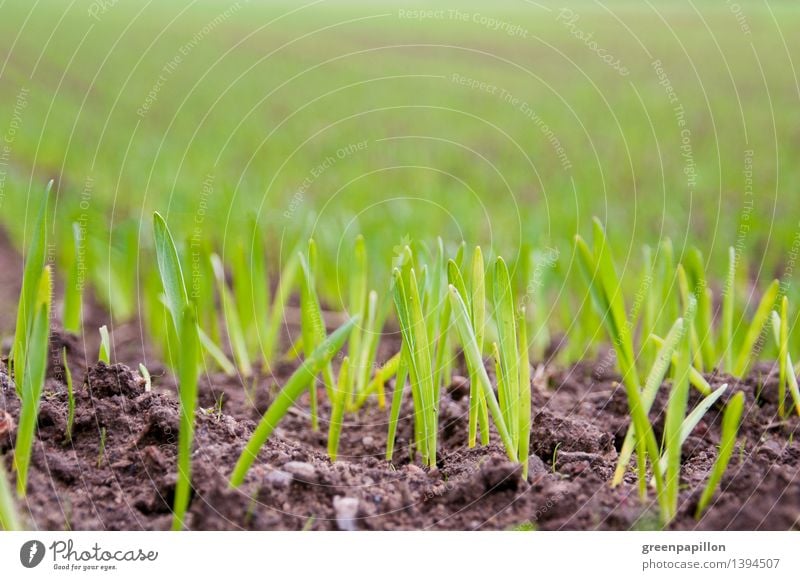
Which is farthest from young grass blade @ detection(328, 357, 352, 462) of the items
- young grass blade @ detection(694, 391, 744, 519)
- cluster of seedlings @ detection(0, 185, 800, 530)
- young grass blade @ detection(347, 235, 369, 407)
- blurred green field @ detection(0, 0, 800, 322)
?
blurred green field @ detection(0, 0, 800, 322)

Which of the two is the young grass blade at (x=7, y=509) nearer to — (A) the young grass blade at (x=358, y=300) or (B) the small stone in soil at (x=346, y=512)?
(B) the small stone in soil at (x=346, y=512)

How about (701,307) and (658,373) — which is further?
(701,307)

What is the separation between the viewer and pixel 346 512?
3.81 feet

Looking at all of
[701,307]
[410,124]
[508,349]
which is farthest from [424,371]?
[410,124]

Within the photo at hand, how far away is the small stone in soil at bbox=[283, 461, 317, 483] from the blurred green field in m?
1.05

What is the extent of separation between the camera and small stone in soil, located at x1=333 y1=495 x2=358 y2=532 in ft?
3.81

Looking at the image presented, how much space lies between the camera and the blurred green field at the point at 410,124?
2629 mm

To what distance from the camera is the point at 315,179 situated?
389 cm

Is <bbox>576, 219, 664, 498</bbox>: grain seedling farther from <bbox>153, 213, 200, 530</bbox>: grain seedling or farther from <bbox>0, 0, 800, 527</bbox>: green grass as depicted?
<bbox>153, 213, 200, 530</bbox>: grain seedling

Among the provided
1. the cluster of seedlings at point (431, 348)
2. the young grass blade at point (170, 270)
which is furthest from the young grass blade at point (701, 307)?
the young grass blade at point (170, 270)

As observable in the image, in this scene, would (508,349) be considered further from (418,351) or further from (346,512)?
(346,512)
